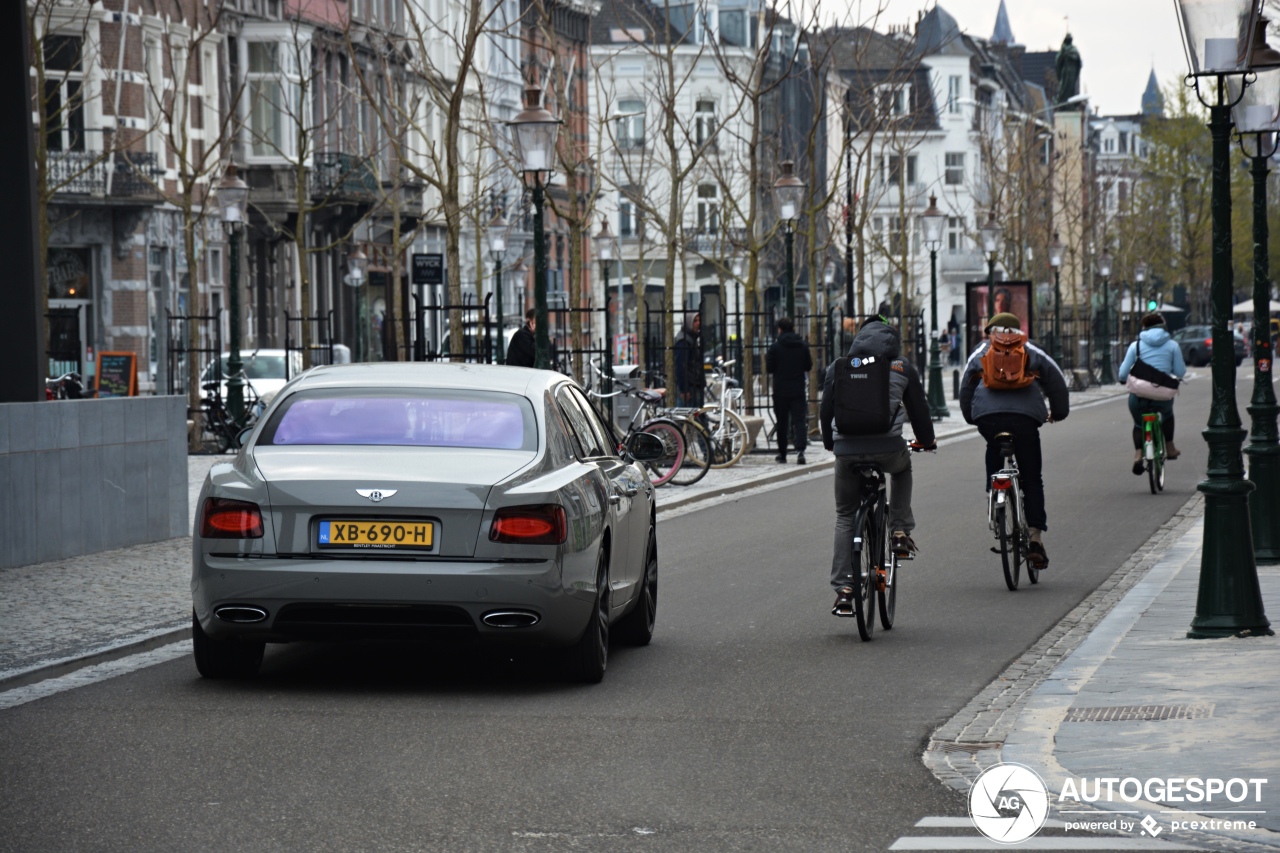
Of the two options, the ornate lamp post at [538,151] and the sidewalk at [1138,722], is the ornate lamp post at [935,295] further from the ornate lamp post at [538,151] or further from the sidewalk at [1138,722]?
the sidewalk at [1138,722]

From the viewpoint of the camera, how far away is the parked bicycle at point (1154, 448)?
21.6 metres

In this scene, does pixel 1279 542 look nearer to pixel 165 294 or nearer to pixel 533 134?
pixel 533 134

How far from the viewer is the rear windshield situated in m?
9.69

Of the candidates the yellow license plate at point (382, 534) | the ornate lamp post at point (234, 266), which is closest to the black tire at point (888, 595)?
the yellow license plate at point (382, 534)

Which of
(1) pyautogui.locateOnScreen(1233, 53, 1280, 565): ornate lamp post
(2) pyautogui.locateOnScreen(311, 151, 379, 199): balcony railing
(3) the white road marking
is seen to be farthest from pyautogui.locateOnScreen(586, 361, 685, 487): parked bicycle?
(2) pyautogui.locateOnScreen(311, 151, 379, 199): balcony railing

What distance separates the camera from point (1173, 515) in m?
19.3

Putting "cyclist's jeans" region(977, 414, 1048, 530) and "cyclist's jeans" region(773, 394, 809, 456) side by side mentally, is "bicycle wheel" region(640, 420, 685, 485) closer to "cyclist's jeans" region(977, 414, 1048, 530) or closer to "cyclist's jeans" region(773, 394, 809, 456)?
"cyclist's jeans" region(773, 394, 809, 456)

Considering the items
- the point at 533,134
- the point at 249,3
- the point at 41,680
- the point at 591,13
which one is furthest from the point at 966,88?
the point at 41,680

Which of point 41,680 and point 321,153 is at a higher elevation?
point 321,153

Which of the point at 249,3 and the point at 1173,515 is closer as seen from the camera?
the point at 1173,515

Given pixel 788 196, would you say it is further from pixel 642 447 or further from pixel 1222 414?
pixel 1222 414

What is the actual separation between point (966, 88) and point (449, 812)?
10841 centimetres

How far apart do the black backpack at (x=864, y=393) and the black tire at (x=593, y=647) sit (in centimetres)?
206
